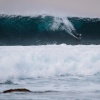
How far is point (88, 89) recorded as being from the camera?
6.89 m

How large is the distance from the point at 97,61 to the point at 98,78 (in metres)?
1.86

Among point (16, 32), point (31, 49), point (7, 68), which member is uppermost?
point (16, 32)

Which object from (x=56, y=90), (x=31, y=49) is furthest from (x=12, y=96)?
(x=31, y=49)

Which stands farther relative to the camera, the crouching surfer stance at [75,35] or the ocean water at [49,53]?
the crouching surfer stance at [75,35]

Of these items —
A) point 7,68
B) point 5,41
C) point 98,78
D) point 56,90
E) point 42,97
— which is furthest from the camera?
point 5,41

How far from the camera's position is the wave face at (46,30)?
1244 cm

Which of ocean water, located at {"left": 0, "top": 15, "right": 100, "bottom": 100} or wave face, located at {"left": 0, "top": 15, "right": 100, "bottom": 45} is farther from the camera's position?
wave face, located at {"left": 0, "top": 15, "right": 100, "bottom": 45}

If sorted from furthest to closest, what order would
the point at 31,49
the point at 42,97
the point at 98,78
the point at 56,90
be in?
1. the point at 31,49
2. the point at 98,78
3. the point at 56,90
4. the point at 42,97

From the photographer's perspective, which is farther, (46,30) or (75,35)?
(46,30)

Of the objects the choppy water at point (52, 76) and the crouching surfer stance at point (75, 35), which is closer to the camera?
the choppy water at point (52, 76)

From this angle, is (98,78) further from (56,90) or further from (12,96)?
(12,96)

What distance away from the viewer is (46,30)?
1299cm

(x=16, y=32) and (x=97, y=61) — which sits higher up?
(x=16, y=32)

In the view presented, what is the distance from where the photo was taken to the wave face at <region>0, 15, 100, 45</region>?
12.4 m
